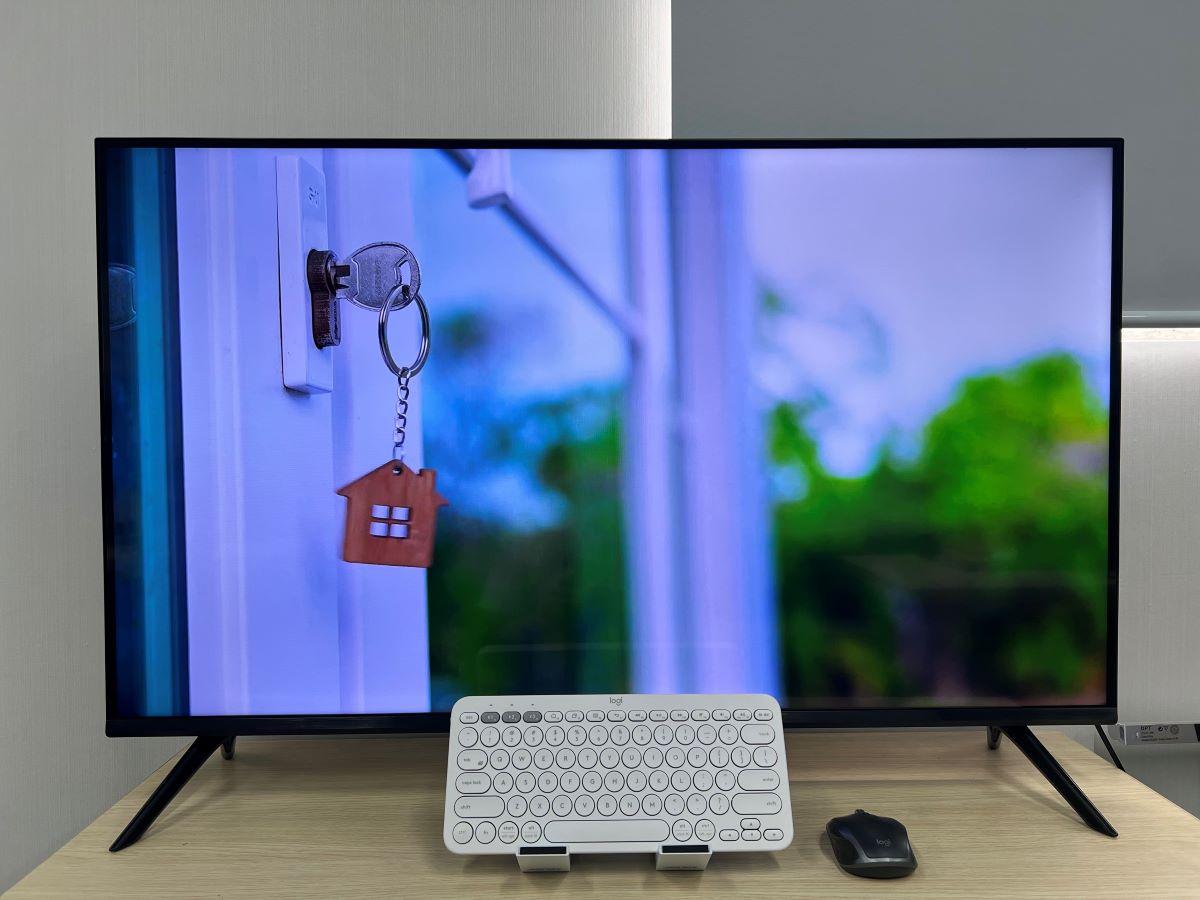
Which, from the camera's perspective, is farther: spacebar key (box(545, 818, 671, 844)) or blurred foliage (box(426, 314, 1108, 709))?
blurred foliage (box(426, 314, 1108, 709))

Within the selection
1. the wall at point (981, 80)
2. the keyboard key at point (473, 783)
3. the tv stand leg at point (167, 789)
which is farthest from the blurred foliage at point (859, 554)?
the wall at point (981, 80)

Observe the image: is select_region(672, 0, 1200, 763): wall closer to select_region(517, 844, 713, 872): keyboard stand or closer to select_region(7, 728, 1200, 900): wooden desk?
select_region(7, 728, 1200, 900): wooden desk

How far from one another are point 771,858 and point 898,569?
32 centimetres

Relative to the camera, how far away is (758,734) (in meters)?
0.75

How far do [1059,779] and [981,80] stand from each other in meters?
0.90

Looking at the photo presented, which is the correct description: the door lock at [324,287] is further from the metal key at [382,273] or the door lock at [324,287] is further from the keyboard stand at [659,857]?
the keyboard stand at [659,857]

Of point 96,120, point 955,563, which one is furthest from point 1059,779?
point 96,120

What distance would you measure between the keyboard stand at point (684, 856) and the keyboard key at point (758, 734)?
108 millimetres

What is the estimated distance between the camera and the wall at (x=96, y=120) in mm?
1055

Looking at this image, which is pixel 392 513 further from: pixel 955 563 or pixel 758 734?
pixel 955 563

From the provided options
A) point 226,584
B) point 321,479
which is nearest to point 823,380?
point 321,479

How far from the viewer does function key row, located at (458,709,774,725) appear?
2.48 ft

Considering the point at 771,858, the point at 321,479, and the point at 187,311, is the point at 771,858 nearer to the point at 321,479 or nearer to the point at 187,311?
the point at 321,479

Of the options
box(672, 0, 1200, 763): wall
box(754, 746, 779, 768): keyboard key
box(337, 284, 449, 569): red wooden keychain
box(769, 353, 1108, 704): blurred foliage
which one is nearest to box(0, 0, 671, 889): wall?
box(672, 0, 1200, 763): wall
